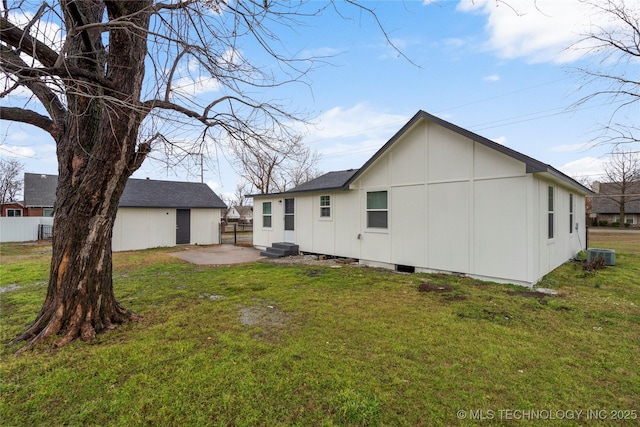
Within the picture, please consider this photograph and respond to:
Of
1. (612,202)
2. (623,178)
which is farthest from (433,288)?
(612,202)

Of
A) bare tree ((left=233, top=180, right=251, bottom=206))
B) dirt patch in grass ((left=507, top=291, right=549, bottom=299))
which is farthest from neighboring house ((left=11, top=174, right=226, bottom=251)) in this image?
bare tree ((left=233, top=180, right=251, bottom=206))

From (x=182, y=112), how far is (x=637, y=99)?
8479 mm

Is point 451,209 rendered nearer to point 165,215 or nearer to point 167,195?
point 165,215

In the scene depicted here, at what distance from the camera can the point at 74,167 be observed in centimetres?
375

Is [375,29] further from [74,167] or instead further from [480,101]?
[480,101]

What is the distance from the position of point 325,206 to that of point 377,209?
7.43 ft

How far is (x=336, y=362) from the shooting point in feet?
10.2

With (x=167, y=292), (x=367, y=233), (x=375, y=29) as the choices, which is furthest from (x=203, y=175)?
(x=367, y=233)

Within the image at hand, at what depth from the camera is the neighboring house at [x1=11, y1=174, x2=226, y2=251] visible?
14133 mm

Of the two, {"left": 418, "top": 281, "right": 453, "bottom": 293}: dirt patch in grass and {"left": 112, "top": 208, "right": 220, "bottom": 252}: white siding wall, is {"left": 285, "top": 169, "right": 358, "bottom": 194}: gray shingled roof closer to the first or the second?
{"left": 418, "top": 281, "right": 453, "bottom": 293}: dirt patch in grass

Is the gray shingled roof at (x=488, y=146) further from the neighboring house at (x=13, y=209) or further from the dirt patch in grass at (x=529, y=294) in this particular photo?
the neighboring house at (x=13, y=209)

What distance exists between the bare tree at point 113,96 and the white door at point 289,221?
7.86m

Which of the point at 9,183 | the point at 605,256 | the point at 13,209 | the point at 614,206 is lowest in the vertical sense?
the point at 605,256

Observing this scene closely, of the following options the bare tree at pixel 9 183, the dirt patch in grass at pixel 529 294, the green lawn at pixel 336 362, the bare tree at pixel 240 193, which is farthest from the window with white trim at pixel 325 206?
the bare tree at pixel 9 183
